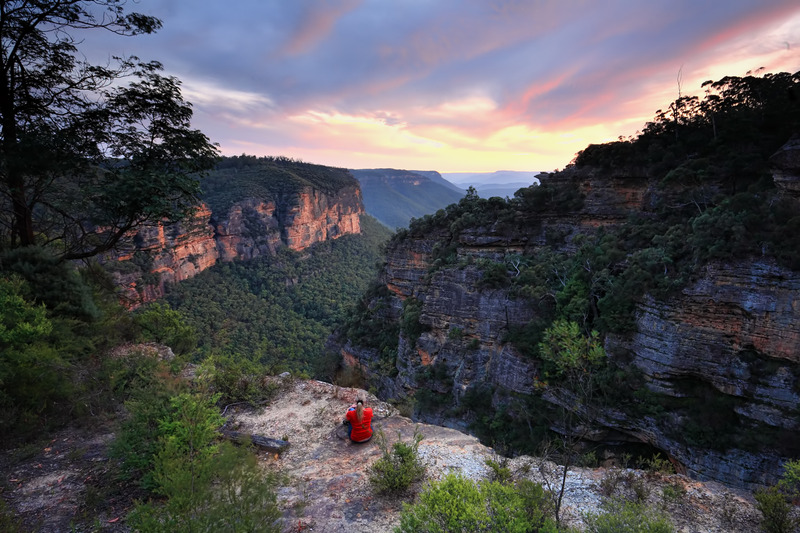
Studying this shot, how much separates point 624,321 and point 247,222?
5408 centimetres

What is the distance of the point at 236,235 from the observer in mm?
52531

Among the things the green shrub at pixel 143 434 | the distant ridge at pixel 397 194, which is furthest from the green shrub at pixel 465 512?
the distant ridge at pixel 397 194

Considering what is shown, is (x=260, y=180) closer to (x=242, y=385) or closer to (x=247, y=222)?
(x=247, y=222)

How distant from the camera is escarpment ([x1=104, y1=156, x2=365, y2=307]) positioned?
3841 cm

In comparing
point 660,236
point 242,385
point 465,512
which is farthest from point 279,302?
point 465,512

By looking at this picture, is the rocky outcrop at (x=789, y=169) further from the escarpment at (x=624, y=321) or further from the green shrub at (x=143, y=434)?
the green shrub at (x=143, y=434)

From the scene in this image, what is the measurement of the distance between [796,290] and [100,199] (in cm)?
1970

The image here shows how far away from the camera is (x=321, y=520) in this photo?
465cm

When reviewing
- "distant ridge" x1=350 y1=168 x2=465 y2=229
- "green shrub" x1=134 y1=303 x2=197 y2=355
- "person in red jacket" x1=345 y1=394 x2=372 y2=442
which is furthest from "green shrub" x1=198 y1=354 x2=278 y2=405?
"distant ridge" x1=350 y1=168 x2=465 y2=229

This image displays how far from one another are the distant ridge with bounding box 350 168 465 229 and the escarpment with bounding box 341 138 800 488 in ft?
394

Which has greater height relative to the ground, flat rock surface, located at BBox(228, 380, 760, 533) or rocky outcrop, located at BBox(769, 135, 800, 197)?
rocky outcrop, located at BBox(769, 135, 800, 197)

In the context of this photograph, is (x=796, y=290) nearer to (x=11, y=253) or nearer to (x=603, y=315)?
(x=603, y=315)

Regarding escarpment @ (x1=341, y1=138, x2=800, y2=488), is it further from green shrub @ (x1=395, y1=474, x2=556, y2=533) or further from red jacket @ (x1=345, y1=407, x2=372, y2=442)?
red jacket @ (x1=345, y1=407, x2=372, y2=442)

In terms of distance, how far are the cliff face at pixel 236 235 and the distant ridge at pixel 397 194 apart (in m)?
73.6
